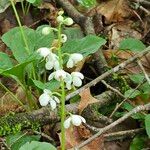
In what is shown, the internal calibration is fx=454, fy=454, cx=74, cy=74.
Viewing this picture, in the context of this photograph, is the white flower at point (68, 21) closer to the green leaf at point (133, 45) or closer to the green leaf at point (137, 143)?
the green leaf at point (137, 143)

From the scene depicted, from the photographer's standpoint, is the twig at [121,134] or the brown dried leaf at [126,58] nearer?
the twig at [121,134]

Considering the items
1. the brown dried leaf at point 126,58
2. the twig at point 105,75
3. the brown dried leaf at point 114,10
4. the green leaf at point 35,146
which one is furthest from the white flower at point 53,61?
the brown dried leaf at point 114,10

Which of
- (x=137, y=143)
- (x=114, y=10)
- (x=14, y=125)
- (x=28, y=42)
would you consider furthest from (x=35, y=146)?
(x=114, y=10)

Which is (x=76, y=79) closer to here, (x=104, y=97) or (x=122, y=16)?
(x=104, y=97)

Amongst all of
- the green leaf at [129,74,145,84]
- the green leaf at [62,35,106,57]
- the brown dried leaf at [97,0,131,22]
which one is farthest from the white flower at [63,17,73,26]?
the brown dried leaf at [97,0,131,22]

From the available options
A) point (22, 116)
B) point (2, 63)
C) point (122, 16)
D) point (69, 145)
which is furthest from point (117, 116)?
point (122, 16)

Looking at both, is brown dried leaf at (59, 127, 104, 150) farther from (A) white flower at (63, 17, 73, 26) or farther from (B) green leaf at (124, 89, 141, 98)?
(A) white flower at (63, 17, 73, 26)

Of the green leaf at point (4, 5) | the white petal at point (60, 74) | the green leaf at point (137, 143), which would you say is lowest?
the green leaf at point (137, 143)
